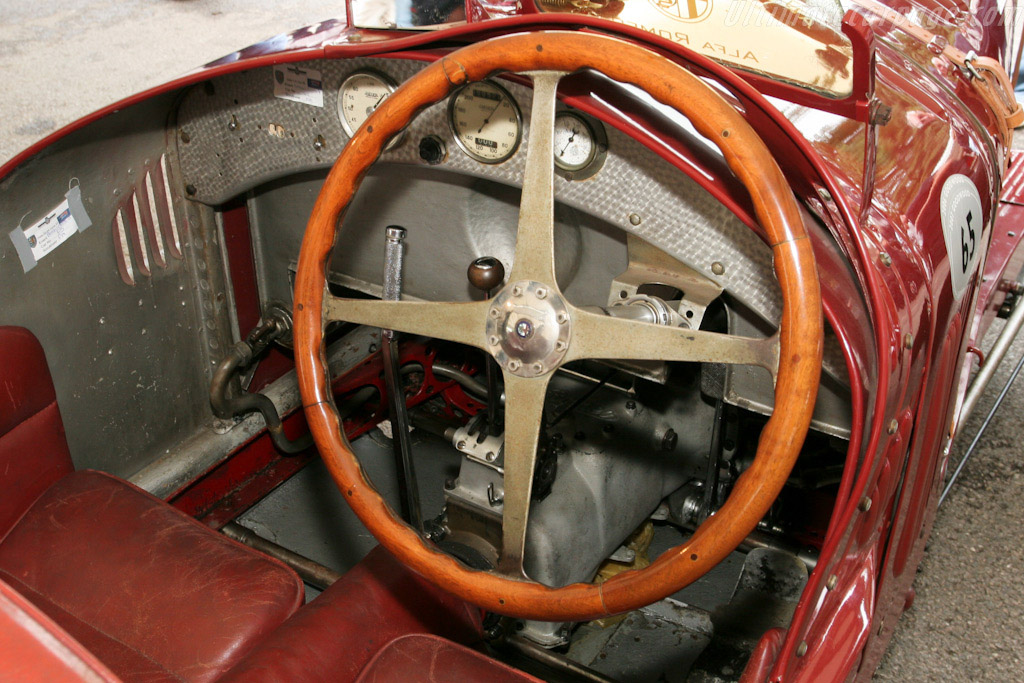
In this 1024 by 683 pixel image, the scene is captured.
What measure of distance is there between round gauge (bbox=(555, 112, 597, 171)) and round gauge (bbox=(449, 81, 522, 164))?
7 centimetres

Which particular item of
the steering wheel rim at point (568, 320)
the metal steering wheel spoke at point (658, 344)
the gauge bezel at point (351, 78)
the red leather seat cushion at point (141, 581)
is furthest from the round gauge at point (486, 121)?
the red leather seat cushion at point (141, 581)

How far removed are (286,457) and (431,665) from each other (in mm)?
1118

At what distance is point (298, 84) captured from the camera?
5.14 feet

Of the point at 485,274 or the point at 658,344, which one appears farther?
the point at 485,274

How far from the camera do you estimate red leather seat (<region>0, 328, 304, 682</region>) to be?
1.34 meters

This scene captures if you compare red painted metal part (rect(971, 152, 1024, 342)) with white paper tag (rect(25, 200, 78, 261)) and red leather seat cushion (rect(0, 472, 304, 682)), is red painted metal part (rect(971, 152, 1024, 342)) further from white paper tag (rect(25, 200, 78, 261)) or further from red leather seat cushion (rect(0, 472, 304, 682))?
white paper tag (rect(25, 200, 78, 261))

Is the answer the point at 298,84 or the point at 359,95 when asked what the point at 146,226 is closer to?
the point at 298,84

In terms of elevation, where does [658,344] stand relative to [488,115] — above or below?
below

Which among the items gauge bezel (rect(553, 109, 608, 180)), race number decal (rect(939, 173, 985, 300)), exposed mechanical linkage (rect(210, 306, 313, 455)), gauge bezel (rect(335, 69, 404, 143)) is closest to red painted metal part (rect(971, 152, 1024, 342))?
race number decal (rect(939, 173, 985, 300))

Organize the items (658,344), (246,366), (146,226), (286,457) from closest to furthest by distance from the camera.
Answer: (658,344) < (146,226) < (246,366) < (286,457)

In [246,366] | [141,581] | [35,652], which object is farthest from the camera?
[246,366]

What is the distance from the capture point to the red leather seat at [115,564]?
1.34m

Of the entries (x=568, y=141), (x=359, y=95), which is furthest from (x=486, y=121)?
(x=359, y=95)

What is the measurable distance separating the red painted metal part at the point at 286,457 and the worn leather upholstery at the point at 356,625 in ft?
2.55
